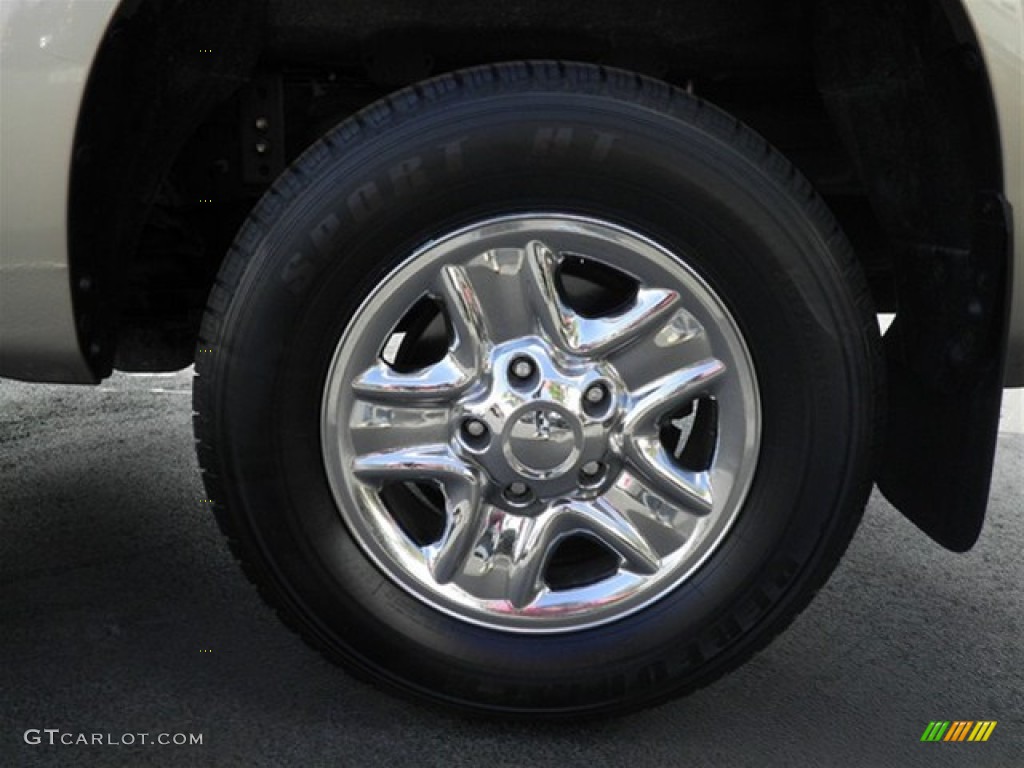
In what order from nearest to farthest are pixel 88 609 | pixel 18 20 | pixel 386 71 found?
pixel 18 20 < pixel 386 71 < pixel 88 609

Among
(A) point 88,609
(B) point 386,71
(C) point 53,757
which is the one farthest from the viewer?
(A) point 88,609

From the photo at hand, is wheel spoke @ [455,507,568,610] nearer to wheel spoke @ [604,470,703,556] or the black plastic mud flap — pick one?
wheel spoke @ [604,470,703,556]

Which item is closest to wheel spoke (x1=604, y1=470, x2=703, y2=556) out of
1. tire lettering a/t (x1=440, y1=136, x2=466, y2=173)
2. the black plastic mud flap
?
the black plastic mud flap

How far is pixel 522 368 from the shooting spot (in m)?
1.79

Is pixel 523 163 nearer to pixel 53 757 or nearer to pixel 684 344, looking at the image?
pixel 684 344

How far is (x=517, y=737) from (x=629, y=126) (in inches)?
38.9

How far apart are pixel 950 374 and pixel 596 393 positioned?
0.58m

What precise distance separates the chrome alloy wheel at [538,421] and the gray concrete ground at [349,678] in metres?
0.24

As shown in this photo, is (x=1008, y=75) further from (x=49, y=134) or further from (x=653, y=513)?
(x=49, y=134)

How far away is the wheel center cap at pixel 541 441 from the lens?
1.78 meters

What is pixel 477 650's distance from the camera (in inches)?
71.5

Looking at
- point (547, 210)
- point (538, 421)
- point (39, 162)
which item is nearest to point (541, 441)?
point (538, 421)

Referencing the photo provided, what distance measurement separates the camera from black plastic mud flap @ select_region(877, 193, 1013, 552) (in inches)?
68.3

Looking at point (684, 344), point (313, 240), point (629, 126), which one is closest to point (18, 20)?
point (313, 240)
